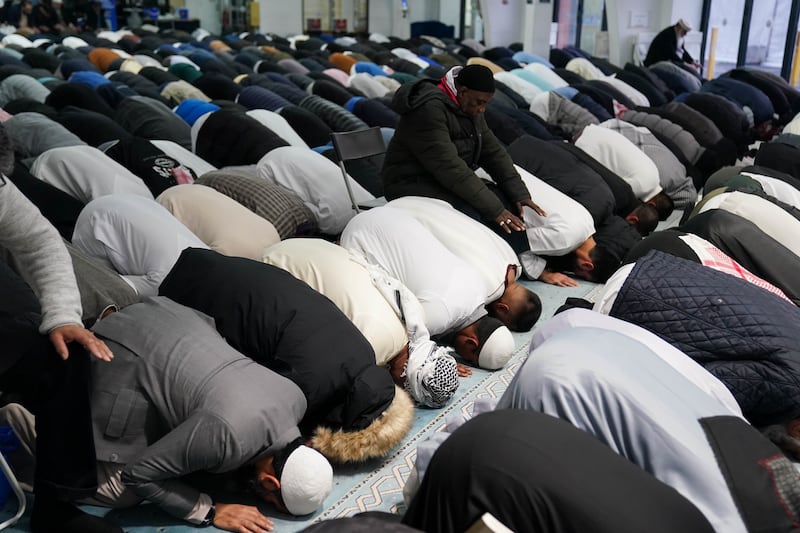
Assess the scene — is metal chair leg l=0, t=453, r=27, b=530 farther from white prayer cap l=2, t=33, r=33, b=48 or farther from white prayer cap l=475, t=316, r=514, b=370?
white prayer cap l=2, t=33, r=33, b=48

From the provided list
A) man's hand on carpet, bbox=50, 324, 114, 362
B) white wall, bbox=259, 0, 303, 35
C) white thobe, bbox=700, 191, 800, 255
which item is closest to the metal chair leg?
man's hand on carpet, bbox=50, 324, 114, 362

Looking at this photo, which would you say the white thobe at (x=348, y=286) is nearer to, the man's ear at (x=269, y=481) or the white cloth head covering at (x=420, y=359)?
the white cloth head covering at (x=420, y=359)

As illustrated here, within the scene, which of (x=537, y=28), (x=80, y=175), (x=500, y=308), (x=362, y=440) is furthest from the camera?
(x=537, y=28)

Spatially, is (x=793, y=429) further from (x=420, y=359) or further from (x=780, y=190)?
(x=780, y=190)

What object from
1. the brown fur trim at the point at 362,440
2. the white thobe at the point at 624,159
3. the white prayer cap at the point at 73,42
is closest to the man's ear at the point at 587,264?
the white thobe at the point at 624,159

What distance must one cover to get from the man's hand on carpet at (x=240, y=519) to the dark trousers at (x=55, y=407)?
33 cm

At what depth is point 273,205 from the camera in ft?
12.4

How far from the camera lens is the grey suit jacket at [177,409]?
195cm

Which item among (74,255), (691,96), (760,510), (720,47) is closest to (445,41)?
(720,47)

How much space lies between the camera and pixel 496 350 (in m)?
3.07

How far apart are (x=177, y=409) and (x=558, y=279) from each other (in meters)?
2.50

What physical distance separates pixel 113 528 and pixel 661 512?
1336 millimetres

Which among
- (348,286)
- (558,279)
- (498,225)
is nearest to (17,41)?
(498,225)

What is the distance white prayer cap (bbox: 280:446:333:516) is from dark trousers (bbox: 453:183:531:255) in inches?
79.8
